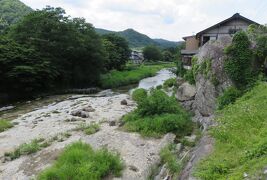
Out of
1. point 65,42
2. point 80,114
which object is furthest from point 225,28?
point 65,42

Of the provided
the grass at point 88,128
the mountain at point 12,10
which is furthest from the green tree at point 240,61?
the mountain at point 12,10

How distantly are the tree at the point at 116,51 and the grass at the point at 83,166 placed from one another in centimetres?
4856

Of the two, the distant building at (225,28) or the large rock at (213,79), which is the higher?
the distant building at (225,28)

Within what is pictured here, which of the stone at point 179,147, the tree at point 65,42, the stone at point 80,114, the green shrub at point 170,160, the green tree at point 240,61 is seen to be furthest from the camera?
the tree at point 65,42

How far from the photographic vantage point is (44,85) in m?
37.0

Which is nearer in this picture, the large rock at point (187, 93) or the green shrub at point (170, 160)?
the green shrub at point (170, 160)

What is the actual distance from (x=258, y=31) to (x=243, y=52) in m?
2.21

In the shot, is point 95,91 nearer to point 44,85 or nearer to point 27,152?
point 44,85

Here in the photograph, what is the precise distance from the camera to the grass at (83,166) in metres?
10.6

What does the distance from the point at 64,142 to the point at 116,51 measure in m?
53.5

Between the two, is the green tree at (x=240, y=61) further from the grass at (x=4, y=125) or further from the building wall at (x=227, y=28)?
the building wall at (x=227, y=28)

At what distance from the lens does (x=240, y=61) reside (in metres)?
15.7

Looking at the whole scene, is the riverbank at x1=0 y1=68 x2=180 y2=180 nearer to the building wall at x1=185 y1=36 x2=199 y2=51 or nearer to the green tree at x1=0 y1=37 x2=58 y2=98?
the green tree at x1=0 y1=37 x2=58 y2=98

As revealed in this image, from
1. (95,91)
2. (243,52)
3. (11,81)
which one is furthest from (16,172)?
(95,91)
